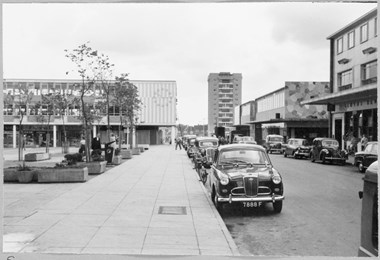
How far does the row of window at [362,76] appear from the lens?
30997 mm

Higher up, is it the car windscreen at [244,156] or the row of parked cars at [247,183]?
the car windscreen at [244,156]

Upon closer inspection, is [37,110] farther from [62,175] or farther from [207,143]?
[62,175]

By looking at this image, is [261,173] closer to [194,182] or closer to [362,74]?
[194,182]

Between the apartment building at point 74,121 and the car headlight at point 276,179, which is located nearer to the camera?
the car headlight at point 276,179

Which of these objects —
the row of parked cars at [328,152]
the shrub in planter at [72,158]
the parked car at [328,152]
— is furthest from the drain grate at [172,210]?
the parked car at [328,152]

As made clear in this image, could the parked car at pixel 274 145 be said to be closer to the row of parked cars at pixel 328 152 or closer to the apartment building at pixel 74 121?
the row of parked cars at pixel 328 152

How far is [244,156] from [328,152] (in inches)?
627

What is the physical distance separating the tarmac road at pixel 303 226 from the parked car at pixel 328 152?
11.7 m

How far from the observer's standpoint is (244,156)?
10820 millimetres

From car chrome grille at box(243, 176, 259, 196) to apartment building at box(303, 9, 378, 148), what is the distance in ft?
55.4

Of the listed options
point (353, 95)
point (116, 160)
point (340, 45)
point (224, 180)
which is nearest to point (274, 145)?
point (340, 45)

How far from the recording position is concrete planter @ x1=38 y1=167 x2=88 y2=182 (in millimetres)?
14617

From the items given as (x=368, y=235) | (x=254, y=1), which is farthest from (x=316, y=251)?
(x=254, y=1)

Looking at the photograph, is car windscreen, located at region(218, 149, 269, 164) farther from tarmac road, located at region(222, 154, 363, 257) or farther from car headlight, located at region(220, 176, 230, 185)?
tarmac road, located at region(222, 154, 363, 257)
